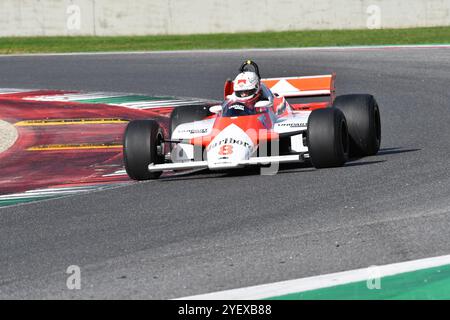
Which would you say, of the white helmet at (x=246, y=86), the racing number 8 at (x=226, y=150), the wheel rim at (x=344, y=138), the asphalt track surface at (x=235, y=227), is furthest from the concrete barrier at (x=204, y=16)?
the racing number 8 at (x=226, y=150)

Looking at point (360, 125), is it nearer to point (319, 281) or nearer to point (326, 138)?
point (326, 138)

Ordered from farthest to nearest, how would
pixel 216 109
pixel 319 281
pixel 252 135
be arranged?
pixel 216 109 < pixel 252 135 < pixel 319 281

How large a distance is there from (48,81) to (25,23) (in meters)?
8.84

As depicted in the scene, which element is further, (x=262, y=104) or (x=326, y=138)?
(x=262, y=104)

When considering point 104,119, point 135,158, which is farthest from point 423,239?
point 104,119

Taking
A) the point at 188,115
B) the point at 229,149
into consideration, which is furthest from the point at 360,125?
the point at 188,115

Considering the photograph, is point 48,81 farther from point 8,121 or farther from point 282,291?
point 282,291

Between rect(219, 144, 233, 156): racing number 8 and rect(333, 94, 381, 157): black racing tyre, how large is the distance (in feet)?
5.68

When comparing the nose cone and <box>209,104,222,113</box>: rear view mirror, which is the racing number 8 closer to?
the nose cone

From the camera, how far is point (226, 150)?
1143 centimetres

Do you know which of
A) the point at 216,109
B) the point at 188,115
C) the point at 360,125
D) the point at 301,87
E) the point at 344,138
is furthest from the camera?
the point at 301,87

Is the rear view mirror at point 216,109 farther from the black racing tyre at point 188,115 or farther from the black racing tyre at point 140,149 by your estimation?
the black racing tyre at point 140,149

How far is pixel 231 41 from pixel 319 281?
2333cm
